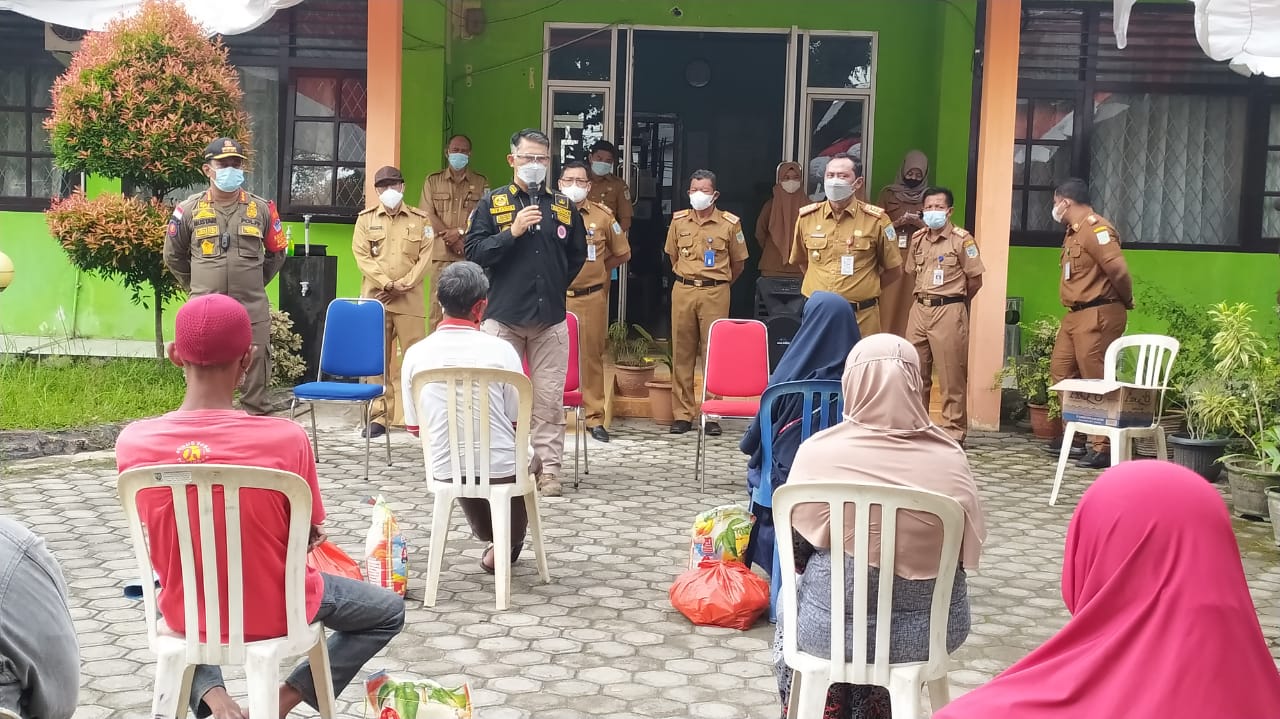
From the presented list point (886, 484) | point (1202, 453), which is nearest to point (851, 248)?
point (1202, 453)

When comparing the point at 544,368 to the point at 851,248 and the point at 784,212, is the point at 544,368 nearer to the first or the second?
the point at 851,248

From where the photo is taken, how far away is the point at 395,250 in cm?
880

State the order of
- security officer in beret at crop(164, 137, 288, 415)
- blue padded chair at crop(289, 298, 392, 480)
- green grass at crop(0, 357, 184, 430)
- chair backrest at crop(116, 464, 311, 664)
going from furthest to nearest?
green grass at crop(0, 357, 184, 430) < blue padded chair at crop(289, 298, 392, 480) < security officer in beret at crop(164, 137, 288, 415) < chair backrest at crop(116, 464, 311, 664)

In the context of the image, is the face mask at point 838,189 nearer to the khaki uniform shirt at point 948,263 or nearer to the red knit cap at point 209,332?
the khaki uniform shirt at point 948,263

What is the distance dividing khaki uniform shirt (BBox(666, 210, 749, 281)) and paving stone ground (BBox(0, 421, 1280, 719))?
168cm

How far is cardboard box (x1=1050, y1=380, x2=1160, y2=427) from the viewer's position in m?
6.83

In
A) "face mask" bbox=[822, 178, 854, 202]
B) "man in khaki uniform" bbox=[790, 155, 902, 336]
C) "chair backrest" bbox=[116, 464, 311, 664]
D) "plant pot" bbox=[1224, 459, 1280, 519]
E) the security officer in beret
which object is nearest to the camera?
"chair backrest" bbox=[116, 464, 311, 664]

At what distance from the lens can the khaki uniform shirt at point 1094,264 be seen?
816cm

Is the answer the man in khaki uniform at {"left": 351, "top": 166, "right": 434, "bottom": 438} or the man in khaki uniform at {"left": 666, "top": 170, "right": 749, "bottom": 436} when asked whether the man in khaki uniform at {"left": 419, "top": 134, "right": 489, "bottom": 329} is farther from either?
the man in khaki uniform at {"left": 666, "top": 170, "right": 749, "bottom": 436}

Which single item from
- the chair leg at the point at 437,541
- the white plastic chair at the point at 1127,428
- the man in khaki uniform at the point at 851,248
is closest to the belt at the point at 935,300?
the man in khaki uniform at the point at 851,248

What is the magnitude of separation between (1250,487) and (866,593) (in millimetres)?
4707

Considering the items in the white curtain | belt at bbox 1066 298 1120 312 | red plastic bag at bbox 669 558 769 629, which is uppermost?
the white curtain

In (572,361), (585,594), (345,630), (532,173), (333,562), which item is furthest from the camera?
(572,361)

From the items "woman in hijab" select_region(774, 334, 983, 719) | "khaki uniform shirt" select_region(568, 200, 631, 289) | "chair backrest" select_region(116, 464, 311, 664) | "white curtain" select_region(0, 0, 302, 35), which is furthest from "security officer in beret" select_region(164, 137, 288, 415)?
Result: "woman in hijab" select_region(774, 334, 983, 719)
